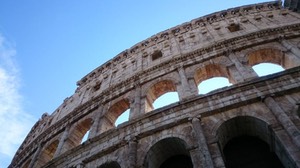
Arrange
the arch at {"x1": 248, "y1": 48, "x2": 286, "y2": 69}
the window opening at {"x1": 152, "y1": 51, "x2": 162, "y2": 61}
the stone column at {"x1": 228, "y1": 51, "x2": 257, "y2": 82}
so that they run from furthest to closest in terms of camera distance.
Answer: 1. the window opening at {"x1": 152, "y1": 51, "x2": 162, "y2": 61}
2. the arch at {"x1": 248, "y1": 48, "x2": 286, "y2": 69}
3. the stone column at {"x1": 228, "y1": 51, "x2": 257, "y2": 82}

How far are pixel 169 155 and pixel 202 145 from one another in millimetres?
1813

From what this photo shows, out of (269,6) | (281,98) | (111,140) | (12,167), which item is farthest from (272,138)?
(12,167)

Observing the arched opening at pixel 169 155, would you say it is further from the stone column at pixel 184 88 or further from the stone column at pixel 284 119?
the stone column at pixel 284 119

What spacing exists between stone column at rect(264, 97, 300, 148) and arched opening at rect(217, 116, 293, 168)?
1.36ft

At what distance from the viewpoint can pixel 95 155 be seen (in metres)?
9.81

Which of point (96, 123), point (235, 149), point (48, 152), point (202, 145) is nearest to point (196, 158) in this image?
point (202, 145)

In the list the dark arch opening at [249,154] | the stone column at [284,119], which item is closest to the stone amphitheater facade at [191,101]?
the stone column at [284,119]

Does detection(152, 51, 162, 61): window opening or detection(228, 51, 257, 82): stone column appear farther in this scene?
detection(152, 51, 162, 61): window opening

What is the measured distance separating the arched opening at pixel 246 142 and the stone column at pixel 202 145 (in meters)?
0.62

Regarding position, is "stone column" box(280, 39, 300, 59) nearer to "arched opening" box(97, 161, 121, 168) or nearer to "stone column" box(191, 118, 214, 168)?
"stone column" box(191, 118, 214, 168)

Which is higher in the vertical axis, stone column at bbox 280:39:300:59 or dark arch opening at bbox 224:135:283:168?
stone column at bbox 280:39:300:59

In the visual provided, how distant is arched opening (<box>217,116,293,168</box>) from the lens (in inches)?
308

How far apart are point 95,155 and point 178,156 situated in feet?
10.0

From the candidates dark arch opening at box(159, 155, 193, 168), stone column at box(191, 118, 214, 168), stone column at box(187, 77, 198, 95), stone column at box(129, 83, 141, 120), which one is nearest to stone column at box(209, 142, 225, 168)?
stone column at box(191, 118, 214, 168)
